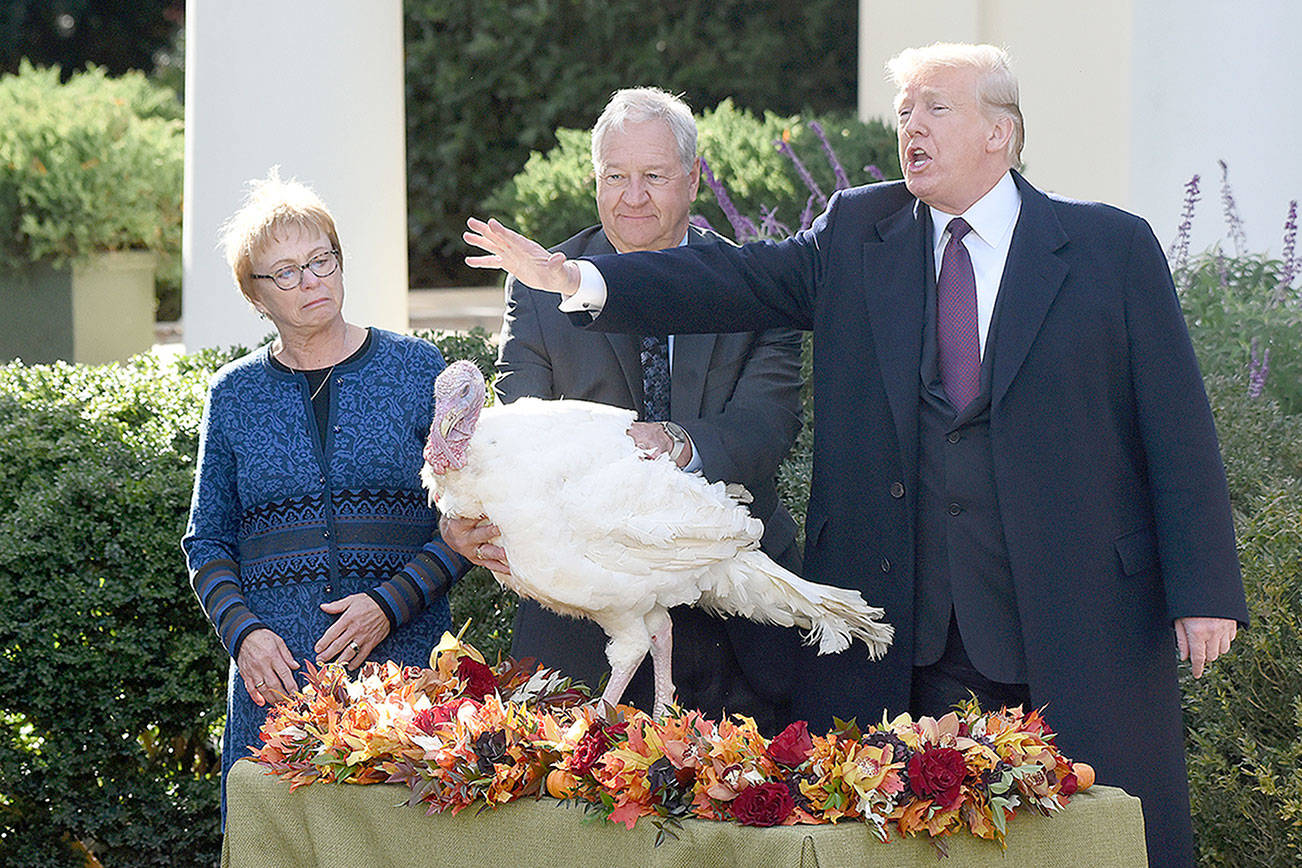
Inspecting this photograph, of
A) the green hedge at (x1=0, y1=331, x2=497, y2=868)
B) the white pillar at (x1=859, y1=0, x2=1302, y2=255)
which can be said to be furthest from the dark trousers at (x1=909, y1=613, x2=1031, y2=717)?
the white pillar at (x1=859, y1=0, x2=1302, y2=255)

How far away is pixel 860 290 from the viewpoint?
316cm

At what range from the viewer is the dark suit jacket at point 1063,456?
2.95 metres

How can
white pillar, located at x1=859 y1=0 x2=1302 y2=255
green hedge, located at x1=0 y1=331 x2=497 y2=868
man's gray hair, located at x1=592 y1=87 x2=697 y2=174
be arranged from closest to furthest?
man's gray hair, located at x1=592 y1=87 x2=697 y2=174, green hedge, located at x1=0 y1=331 x2=497 y2=868, white pillar, located at x1=859 y1=0 x2=1302 y2=255

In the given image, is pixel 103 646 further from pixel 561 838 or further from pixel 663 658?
pixel 561 838

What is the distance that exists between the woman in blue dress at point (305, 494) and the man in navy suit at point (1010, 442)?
2.30 ft

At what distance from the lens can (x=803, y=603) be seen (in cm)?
296

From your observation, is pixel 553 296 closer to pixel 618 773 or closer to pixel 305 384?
pixel 305 384

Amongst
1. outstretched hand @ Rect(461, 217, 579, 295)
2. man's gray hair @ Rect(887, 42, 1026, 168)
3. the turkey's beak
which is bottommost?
the turkey's beak

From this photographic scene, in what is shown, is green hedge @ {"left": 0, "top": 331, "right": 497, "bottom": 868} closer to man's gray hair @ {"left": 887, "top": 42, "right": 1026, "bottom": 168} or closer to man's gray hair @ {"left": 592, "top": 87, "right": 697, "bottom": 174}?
man's gray hair @ {"left": 592, "top": 87, "right": 697, "bottom": 174}

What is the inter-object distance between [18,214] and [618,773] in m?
10.4

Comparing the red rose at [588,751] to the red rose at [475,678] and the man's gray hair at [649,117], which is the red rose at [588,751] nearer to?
the red rose at [475,678]

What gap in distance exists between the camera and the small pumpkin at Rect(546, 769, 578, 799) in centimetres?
268

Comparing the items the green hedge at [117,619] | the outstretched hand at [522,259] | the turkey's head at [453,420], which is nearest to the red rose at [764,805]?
the turkey's head at [453,420]

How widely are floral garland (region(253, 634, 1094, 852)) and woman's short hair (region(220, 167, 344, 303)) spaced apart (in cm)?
102
